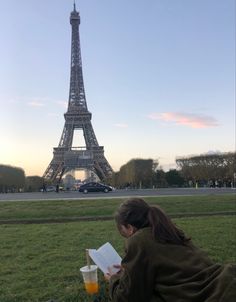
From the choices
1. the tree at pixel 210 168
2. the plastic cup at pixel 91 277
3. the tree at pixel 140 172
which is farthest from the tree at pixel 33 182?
the plastic cup at pixel 91 277

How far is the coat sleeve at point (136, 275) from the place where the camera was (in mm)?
3170

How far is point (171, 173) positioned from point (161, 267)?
81.7 m

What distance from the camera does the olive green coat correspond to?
9.96 ft

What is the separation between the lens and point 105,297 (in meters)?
5.13

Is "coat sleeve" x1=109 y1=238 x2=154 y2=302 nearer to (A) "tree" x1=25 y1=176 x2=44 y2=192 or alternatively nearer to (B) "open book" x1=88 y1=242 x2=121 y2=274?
(B) "open book" x1=88 y1=242 x2=121 y2=274

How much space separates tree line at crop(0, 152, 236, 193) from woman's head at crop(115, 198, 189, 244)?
7348 centimetres

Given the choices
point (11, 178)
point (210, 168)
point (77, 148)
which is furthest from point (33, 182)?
point (210, 168)

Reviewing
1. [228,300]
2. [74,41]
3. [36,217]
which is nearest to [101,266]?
[228,300]

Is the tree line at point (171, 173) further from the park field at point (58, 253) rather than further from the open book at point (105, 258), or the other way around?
the open book at point (105, 258)

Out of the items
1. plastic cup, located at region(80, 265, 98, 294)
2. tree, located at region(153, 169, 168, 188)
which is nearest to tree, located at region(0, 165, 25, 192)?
tree, located at region(153, 169, 168, 188)

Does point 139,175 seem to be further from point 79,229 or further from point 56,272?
point 56,272

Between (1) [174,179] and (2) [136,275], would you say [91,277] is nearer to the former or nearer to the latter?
(2) [136,275]

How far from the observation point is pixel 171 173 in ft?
277

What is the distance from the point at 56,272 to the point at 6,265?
3.55ft
